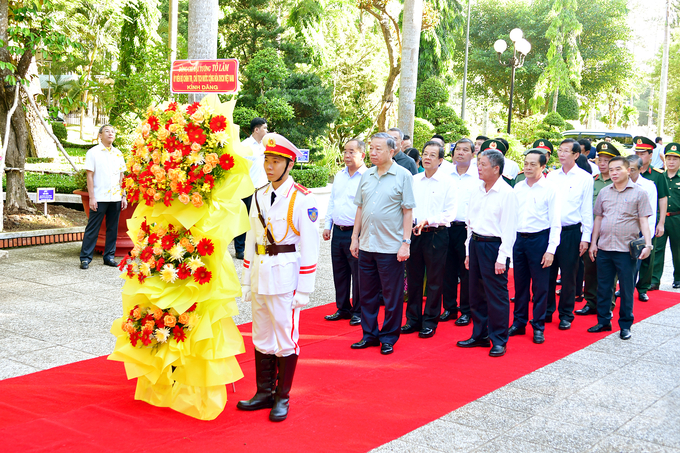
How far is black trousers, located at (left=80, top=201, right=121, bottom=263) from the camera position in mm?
8508

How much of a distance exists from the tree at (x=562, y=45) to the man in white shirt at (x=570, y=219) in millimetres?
29818

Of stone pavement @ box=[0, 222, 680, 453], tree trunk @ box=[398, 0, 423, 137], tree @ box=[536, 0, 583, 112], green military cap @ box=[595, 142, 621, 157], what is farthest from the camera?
tree @ box=[536, 0, 583, 112]

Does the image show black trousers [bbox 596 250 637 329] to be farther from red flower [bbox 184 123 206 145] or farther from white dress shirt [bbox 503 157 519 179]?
red flower [bbox 184 123 206 145]

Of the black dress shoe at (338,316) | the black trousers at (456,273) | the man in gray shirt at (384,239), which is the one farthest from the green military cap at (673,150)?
the black dress shoe at (338,316)

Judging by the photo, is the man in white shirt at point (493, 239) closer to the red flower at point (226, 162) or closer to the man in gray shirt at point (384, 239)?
the man in gray shirt at point (384, 239)

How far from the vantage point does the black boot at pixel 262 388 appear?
13.7ft

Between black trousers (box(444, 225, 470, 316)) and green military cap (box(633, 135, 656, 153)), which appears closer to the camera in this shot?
black trousers (box(444, 225, 470, 316))

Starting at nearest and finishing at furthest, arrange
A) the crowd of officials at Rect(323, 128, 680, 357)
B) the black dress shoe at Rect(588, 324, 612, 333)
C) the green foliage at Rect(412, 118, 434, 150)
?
the crowd of officials at Rect(323, 128, 680, 357) < the black dress shoe at Rect(588, 324, 612, 333) < the green foliage at Rect(412, 118, 434, 150)

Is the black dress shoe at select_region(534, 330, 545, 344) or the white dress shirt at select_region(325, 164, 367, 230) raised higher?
the white dress shirt at select_region(325, 164, 367, 230)

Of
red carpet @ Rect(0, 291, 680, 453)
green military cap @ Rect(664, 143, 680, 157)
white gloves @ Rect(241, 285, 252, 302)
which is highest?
green military cap @ Rect(664, 143, 680, 157)

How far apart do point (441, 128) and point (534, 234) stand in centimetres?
1611

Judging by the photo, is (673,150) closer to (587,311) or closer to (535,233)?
(587,311)

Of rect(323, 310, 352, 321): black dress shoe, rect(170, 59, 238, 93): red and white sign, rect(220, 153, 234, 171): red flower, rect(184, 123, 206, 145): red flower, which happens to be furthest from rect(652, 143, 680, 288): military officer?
rect(184, 123, 206, 145): red flower

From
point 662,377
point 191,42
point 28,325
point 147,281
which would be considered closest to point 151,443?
point 147,281
